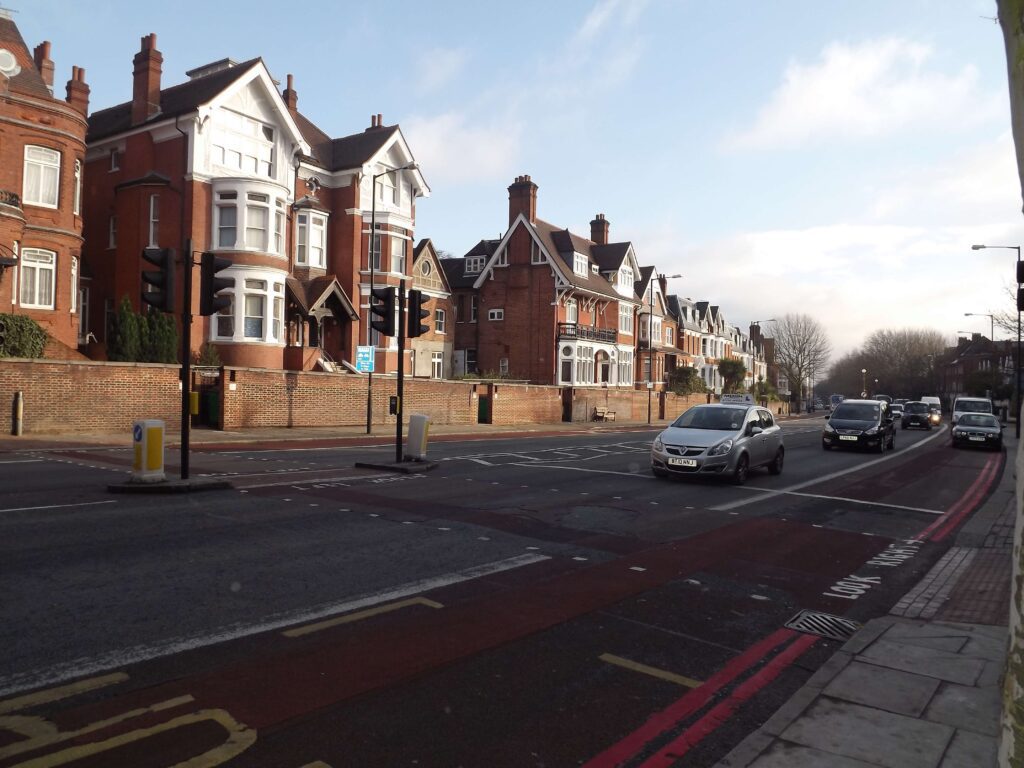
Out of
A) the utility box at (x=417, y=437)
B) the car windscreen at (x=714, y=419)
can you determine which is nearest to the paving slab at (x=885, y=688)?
the car windscreen at (x=714, y=419)

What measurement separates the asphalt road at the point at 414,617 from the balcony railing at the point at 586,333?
121 ft

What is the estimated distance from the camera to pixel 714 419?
1565 cm

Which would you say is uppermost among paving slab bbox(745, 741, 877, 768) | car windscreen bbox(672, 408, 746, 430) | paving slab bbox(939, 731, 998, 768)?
car windscreen bbox(672, 408, 746, 430)

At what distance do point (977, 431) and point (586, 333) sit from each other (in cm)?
2681

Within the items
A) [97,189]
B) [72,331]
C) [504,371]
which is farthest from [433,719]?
[504,371]

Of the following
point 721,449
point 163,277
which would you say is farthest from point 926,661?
point 163,277

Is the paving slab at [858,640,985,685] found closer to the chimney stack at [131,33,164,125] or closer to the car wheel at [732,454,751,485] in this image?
the car wheel at [732,454,751,485]

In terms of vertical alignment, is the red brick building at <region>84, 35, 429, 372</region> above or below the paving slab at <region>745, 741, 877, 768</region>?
above

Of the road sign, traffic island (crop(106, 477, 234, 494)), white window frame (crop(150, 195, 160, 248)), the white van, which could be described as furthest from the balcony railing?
traffic island (crop(106, 477, 234, 494))

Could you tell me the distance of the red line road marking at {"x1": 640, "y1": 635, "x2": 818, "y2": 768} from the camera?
372 cm

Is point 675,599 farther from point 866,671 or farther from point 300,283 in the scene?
point 300,283

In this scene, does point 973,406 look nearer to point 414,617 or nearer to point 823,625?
point 823,625

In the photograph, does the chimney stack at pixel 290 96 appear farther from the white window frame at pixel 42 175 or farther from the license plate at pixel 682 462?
the license plate at pixel 682 462

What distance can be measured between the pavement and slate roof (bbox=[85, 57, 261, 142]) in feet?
97.9
